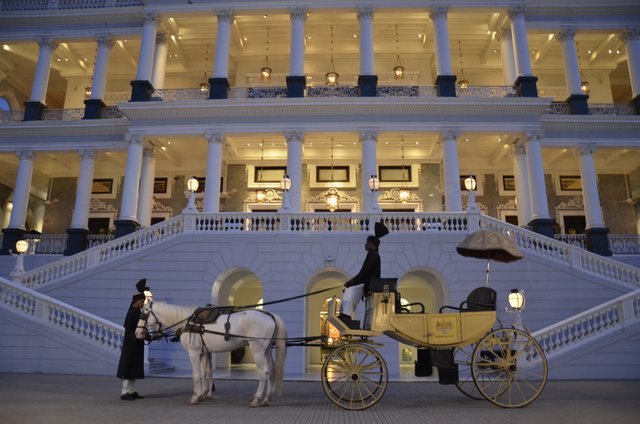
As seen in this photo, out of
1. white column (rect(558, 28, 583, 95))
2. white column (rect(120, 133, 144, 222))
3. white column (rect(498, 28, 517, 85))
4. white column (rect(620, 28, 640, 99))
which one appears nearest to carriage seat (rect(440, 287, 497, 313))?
white column (rect(120, 133, 144, 222))

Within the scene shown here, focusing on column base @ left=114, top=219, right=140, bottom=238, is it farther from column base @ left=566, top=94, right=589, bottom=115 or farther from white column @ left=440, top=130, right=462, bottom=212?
column base @ left=566, top=94, right=589, bottom=115

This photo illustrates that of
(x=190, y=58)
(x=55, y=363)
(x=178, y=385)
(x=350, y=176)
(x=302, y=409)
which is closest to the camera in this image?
(x=302, y=409)

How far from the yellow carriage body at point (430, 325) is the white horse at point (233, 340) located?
1259mm

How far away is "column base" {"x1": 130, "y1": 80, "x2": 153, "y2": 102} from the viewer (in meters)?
21.4

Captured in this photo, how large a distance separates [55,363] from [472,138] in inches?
752

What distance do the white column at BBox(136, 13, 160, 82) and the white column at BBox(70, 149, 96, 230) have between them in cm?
456

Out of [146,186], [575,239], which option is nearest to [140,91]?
[146,186]

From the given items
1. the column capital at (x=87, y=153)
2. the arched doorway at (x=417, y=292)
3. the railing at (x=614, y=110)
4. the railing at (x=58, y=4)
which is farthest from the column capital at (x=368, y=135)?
the railing at (x=58, y=4)

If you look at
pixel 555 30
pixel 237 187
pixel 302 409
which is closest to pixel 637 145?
pixel 555 30

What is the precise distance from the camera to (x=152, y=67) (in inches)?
891

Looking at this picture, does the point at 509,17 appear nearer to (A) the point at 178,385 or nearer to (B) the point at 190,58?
(B) the point at 190,58

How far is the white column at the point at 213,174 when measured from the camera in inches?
767

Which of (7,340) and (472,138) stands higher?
(472,138)

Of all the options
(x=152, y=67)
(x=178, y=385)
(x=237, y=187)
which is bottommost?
(x=178, y=385)
